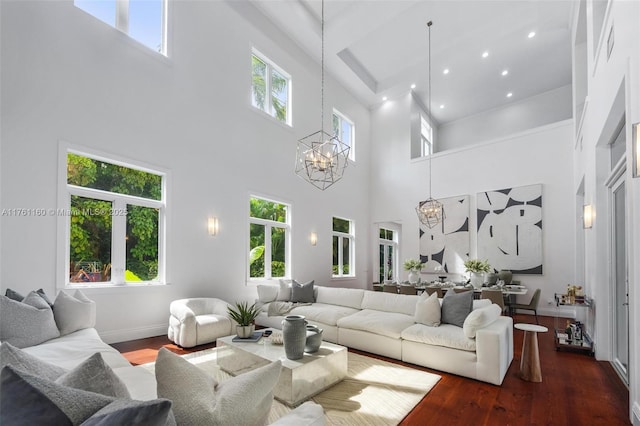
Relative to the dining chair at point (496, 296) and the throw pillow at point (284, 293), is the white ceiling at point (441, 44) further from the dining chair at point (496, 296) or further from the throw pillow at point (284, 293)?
the dining chair at point (496, 296)

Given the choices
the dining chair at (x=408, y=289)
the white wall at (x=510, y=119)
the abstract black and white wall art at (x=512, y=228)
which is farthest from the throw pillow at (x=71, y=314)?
the white wall at (x=510, y=119)

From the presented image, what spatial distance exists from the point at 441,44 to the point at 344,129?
338 centimetres

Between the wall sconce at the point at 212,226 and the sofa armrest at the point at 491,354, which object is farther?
the wall sconce at the point at 212,226

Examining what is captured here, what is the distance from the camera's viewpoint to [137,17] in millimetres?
5074

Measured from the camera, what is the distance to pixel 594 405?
2865mm

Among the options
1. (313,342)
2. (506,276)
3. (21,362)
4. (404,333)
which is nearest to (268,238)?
(404,333)

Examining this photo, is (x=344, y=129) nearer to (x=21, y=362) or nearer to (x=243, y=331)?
(x=243, y=331)

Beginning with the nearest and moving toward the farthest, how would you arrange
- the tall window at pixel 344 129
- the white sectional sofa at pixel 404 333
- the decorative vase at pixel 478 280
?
the white sectional sofa at pixel 404 333 < the decorative vase at pixel 478 280 < the tall window at pixel 344 129

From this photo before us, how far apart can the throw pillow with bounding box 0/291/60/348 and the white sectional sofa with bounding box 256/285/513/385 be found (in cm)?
299

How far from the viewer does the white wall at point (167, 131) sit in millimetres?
3873

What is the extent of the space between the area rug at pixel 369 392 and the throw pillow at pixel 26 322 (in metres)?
1.09

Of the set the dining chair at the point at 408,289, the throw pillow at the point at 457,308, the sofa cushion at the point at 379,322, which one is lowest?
the dining chair at the point at 408,289

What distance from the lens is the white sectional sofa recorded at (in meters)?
3.31

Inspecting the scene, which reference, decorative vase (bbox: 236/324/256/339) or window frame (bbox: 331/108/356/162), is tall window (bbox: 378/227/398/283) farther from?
decorative vase (bbox: 236/324/256/339)
